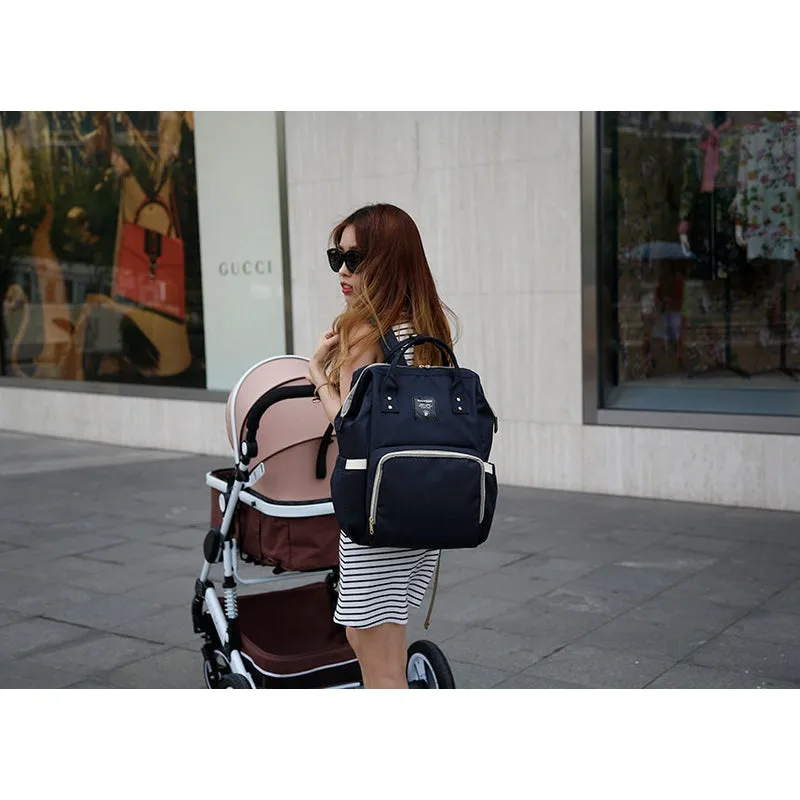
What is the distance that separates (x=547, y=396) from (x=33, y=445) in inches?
234

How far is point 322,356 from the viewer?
315cm

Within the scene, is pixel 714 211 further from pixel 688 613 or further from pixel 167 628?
pixel 167 628

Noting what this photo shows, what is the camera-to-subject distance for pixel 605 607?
17.6 ft

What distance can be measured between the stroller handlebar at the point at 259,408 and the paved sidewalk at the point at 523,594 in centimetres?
137

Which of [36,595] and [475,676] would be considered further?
[36,595]

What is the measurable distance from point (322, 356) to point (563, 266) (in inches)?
212

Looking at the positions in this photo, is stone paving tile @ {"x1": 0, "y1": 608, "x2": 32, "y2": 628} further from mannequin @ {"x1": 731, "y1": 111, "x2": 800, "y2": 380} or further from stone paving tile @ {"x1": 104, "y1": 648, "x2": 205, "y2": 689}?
mannequin @ {"x1": 731, "y1": 111, "x2": 800, "y2": 380}

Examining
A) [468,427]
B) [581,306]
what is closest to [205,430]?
[581,306]

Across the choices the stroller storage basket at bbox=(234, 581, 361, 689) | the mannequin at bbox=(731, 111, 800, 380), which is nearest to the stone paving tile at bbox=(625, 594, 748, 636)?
the stroller storage basket at bbox=(234, 581, 361, 689)

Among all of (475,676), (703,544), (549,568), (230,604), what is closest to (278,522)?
(230,604)

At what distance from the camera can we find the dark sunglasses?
307 cm

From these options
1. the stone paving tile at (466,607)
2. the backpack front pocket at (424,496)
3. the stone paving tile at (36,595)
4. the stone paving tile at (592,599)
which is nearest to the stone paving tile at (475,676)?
the stone paving tile at (466,607)

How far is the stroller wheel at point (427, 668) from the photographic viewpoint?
11.1 feet

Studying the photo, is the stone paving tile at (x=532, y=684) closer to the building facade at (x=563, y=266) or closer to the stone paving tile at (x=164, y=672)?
the stone paving tile at (x=164, y=672)
